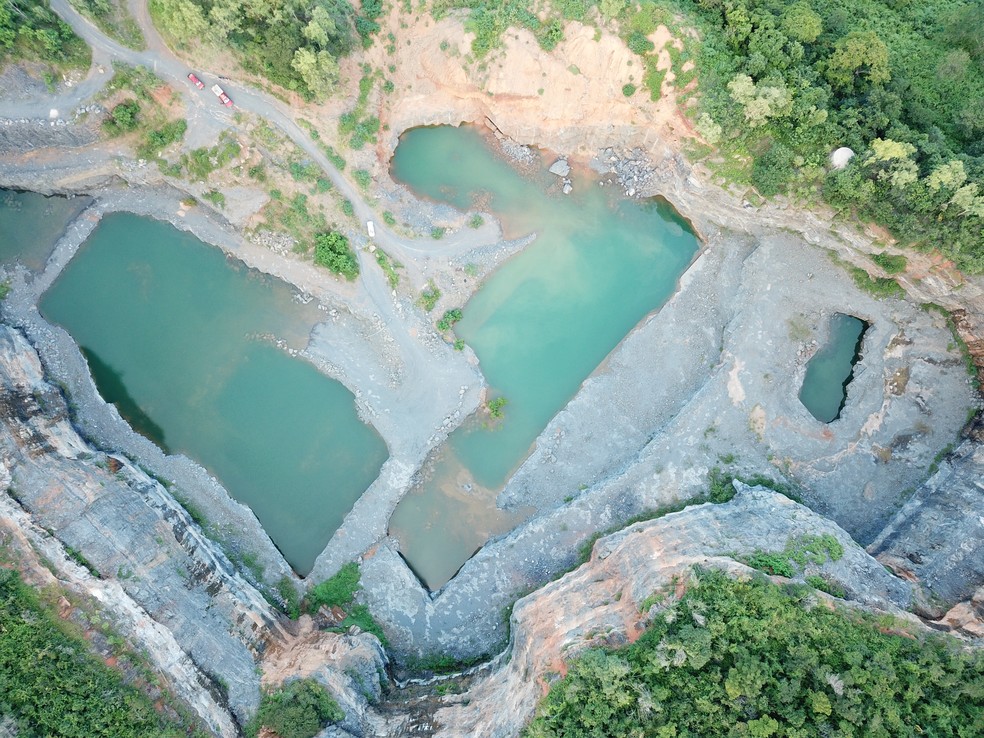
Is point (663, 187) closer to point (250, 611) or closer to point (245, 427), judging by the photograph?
point (245, 427)

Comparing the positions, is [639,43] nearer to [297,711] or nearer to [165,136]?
[165,136]

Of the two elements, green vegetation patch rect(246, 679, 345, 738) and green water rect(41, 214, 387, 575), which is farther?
green water rect(41, 214, 387, 575)

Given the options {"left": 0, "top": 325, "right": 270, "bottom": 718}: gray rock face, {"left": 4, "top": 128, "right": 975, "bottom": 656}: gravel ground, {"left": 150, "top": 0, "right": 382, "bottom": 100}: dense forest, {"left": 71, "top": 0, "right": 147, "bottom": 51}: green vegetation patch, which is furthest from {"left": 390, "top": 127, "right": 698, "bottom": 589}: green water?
{"left": 71, "top": 0, "right": 147, "bottom": 51}: green vegetation patch

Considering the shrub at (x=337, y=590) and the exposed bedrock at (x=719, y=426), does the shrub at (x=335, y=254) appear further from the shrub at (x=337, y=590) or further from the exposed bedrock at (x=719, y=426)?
the shrub at (x=337, y=590)

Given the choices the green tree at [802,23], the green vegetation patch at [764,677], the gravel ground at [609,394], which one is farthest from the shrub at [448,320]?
the green tree at [802,23]

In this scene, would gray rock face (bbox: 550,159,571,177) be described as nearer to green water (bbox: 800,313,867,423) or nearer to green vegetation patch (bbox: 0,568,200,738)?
green water (bbox: 800,313,867,423)

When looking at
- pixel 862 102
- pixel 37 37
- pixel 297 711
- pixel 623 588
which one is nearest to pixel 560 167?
pixel 862 102
